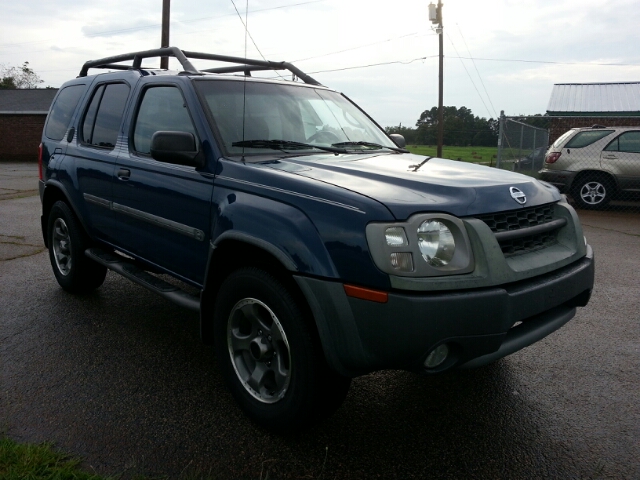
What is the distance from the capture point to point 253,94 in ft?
12.5

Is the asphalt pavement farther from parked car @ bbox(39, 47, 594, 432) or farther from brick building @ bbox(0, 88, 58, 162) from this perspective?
brick building @ bbox(0, 88, 58, 162)

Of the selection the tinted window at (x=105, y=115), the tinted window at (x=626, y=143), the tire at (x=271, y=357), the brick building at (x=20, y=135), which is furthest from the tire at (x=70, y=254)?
the brick building at (x=20, y=135)

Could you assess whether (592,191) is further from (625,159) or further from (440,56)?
(440,56)

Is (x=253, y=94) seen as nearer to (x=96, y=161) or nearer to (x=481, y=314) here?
(x=96, y=161)

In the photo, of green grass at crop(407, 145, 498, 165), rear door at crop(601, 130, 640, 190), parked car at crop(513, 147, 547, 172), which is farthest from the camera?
green grass at crop(407, 145, 498, 165)

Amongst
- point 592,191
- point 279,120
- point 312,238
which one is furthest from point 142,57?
point 592,191

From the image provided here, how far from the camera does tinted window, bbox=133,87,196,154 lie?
369cm

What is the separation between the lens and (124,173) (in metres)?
4.05

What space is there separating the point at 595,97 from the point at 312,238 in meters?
27.6

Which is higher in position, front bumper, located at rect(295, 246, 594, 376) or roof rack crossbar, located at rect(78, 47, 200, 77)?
roof rack crossbar, located at rect(78, 47, 200, 77)

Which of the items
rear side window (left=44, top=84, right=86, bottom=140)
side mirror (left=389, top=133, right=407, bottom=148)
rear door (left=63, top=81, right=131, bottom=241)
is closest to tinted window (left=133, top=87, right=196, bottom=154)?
rear door (left=63, top=81, right=131, bottom=241)

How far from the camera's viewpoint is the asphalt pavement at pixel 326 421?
270 cm

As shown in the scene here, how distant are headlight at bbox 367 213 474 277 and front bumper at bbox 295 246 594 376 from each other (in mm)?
106

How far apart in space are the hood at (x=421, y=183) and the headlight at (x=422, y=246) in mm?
57
